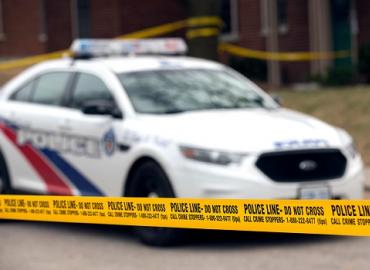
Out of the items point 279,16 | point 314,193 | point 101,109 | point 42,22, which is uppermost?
point 101,109

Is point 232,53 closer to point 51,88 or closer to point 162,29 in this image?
point 162,29

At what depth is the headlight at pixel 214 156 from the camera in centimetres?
805

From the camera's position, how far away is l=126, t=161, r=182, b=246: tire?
322 inches

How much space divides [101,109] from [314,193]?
7.04 ft

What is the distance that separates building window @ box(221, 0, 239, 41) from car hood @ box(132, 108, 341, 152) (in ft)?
51.6

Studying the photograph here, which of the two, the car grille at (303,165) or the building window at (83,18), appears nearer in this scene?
the car grille at (303,165)

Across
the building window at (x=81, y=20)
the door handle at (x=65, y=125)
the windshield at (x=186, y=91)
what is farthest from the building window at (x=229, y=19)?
the door handle at (x=65, y=125)

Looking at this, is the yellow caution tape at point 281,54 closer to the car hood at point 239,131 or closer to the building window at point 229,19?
the building window at point 229,19

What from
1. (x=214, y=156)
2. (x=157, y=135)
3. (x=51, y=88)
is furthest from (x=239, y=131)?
(x=51, y=88)

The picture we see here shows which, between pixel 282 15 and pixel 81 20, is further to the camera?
pixel 81 20

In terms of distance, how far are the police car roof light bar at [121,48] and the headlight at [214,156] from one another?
8.56 ft

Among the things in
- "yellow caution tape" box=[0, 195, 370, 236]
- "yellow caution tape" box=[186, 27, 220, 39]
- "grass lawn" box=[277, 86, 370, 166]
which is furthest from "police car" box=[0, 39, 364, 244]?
"yellow caution tape" box=[186, 27, 220, 39]

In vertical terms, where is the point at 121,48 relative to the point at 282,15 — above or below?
above

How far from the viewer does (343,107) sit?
1583cm
